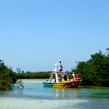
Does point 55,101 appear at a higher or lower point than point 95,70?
lower

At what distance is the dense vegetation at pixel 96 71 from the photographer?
44.9m

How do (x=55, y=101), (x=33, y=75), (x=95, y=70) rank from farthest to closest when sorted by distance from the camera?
(x=33, y=75), (x=95, y=70), (x=55, y=101)

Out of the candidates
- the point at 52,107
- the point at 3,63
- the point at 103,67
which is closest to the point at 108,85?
the point at 103,67

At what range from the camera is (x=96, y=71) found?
150 ft

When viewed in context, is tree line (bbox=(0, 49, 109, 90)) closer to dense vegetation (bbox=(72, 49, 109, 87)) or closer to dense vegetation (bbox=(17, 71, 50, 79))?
dense vegetation (bbox=(72, 49, 109, 87))

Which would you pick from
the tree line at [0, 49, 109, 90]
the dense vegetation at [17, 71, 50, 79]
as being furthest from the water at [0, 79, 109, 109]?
the dense vegetation at [17, 71, 50, 79]

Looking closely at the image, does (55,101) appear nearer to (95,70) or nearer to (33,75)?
(95,70)

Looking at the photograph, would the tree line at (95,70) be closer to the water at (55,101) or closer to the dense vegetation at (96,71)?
the dense vegetation at (96,71)

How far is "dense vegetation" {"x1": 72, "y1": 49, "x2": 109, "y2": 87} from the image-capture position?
147ft

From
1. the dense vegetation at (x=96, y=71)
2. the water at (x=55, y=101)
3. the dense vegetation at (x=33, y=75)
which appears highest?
the dense vegetation at (x=33, y=75)

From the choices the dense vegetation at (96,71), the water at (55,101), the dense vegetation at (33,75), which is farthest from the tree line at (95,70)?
the dense vegetation at (33,75)

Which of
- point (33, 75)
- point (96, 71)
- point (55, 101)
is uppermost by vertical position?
point (33, 75)

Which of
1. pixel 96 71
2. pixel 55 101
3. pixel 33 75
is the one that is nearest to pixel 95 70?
pixel 96 71

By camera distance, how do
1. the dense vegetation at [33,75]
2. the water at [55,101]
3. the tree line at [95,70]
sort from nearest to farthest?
the water at [55,101]
the tree line at [95,70]
the dense vegetation at [33,75]
